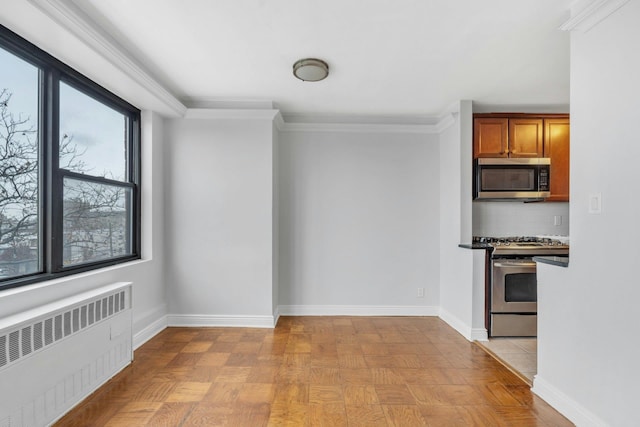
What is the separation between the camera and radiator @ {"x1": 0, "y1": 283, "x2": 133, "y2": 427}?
1.75 meters

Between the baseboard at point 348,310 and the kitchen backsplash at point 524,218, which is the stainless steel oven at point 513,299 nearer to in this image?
the kitchen backsplash at point 524,218

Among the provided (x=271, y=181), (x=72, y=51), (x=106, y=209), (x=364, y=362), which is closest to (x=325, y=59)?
(x=271, y=181)

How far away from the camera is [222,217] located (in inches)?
152

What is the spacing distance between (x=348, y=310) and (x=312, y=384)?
6.05 feet

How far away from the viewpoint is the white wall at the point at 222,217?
12.7ft

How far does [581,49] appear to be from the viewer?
6.88ft

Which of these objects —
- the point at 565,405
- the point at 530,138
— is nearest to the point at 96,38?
the point at 565,405

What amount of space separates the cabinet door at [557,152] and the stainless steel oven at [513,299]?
98 cm

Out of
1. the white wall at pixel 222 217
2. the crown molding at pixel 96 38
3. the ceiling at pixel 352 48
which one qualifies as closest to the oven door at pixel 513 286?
the ceiling at pixel 352 48

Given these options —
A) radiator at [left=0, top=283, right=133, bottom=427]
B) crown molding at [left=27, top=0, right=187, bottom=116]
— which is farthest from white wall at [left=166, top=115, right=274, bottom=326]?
radiator at [left=0, top=283, right=133, bottom=427]

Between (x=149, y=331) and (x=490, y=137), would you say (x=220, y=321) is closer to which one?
(x=149, y=331)

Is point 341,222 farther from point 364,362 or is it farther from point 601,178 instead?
point 601,178

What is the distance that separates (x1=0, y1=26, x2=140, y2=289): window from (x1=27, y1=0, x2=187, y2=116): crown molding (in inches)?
14.4

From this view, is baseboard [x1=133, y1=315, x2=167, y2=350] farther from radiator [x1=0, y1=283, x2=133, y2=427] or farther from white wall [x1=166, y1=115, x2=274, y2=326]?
radiator [x1=0, y1=283, x2=133, y2=427]
